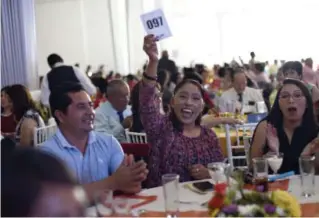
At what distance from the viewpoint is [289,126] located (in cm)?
293

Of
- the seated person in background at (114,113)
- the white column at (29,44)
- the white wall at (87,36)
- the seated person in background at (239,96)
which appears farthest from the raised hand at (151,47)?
the white wall at (87,36)

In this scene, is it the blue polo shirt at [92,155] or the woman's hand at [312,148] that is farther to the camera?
the woman's hand at [312,148]

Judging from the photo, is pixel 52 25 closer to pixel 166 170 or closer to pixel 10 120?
pixel 10 120

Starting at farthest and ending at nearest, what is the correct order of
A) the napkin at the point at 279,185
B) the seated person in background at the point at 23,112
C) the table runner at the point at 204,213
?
the seated person in background at the point at 23,112
the napkin at the point at 279,185
the table runner at the point at 204,213

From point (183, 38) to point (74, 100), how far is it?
10.7 metres

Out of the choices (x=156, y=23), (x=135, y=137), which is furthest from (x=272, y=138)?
(x=135, y=137)

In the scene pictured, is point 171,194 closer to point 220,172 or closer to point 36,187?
point 220,172

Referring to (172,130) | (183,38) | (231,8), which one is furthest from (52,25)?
(172,130)

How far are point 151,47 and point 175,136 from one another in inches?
20.1

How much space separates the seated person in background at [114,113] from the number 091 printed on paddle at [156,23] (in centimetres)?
162

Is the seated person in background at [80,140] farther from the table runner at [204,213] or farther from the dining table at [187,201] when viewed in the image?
the table runner at [204,213]

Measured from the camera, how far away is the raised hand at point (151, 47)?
2809 mm

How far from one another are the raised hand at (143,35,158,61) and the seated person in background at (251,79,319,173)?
2.35 ft

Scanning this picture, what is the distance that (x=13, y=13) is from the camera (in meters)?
8.13
